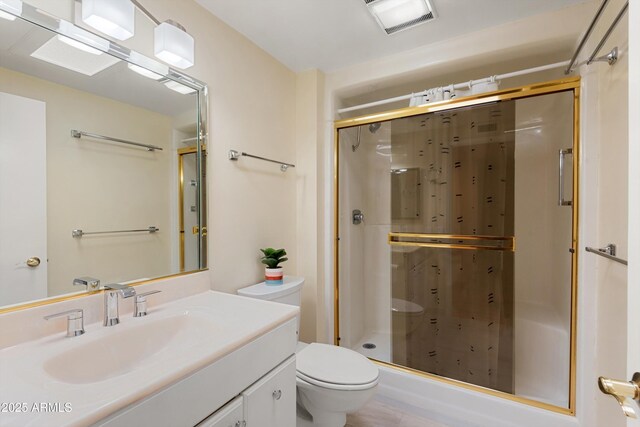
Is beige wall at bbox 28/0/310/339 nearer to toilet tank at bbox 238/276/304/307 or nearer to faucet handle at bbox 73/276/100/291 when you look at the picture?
toilet tank at bbox 238/276/304/307

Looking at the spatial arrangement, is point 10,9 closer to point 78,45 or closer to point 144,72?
point 78,45

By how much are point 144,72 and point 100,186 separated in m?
0.55

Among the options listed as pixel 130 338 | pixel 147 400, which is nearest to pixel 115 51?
pixel 130 338

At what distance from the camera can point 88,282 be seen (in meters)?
1.04

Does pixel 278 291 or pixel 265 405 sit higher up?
pixel 278 291

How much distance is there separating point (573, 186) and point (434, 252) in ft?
2.86

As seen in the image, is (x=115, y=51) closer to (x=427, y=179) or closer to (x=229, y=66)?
(x=229, y=66)

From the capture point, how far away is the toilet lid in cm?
133

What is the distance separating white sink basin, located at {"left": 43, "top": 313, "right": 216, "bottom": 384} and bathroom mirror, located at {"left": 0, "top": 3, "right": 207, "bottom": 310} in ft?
0.85

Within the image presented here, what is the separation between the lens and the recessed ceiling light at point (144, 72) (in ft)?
3.96

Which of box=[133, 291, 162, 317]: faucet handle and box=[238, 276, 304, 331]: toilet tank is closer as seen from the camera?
box=[133, 291, 162, 317]: faucet handle

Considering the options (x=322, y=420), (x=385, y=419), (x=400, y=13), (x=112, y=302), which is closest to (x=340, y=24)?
(x=400, y=13)

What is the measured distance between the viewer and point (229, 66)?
1628 mm

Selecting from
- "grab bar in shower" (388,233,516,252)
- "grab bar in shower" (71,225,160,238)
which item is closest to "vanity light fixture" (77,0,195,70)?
"grab bar in shower" (71,225,160,238)
